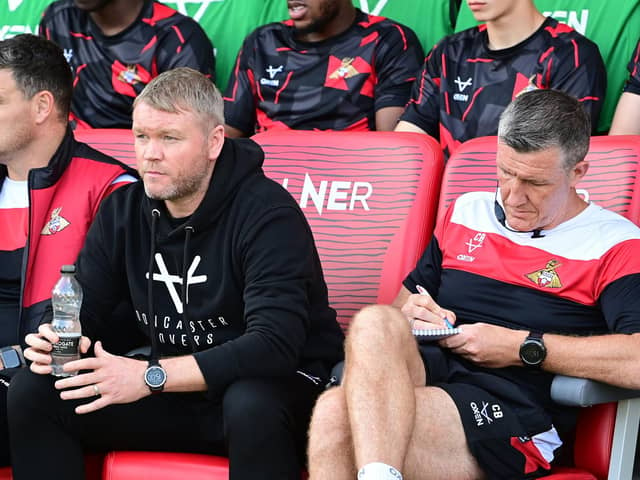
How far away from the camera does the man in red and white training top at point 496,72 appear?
12.1 feet

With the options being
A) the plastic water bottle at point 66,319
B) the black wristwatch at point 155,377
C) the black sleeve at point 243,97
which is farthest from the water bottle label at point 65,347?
the black sleeve at point 243,97

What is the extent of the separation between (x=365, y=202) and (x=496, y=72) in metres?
1.00

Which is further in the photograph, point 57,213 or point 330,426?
point 57,213

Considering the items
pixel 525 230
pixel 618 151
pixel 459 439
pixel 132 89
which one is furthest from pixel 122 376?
pixel 132 89

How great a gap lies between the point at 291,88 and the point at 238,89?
23 cm

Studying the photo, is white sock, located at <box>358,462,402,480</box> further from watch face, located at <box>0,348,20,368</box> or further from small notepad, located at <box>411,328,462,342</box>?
watch face, located at <box>0,348,20,368</box>

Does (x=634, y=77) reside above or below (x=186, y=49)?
above

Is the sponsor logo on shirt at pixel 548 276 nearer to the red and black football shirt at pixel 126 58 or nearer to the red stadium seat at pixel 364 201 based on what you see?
the red stadium seat at pixel 364 201

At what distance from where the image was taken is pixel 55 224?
119 inches

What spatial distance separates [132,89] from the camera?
452cm

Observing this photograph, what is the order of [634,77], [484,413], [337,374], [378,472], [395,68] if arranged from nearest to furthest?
[378,472] < [484,413] < [337,374] < [634,77] < [395,68]

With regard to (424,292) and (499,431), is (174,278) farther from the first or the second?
(499,431)

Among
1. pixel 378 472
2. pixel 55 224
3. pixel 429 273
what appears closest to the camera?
pixel 378 472

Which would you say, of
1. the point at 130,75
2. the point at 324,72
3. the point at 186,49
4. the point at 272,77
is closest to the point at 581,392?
the point at 324,72
